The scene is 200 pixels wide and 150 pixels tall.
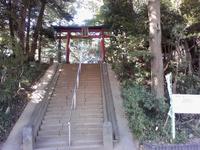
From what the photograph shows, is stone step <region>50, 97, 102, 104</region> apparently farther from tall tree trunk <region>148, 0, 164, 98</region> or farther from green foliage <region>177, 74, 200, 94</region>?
green foliage <region>177, 74, 200, 94</region>

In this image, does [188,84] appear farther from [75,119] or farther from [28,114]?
[28,114]

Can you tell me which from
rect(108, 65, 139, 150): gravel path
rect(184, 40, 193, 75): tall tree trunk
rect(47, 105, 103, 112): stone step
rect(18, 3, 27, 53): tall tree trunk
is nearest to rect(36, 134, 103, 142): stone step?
rect(108, 65, 139, 150): gravel path

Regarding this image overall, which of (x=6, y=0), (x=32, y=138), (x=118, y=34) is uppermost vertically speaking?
(x=6, y=0)

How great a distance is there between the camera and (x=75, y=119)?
10711 millimetres

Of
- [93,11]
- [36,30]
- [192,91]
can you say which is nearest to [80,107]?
[192,91]

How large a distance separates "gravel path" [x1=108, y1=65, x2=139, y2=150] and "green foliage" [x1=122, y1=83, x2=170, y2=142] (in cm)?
20

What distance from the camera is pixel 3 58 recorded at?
12398 mm

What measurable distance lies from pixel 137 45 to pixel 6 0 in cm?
699

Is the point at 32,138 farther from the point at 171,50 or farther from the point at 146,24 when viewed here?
the point at 171,50

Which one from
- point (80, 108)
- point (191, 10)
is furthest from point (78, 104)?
point (191, 10)

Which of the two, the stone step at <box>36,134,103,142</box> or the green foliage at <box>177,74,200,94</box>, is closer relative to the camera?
the stone step at <box>36,134,103,142</box>

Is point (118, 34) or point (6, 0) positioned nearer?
point (118, 34)

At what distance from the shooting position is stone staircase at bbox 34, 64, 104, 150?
933cm

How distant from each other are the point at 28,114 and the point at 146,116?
3643 millimetres
